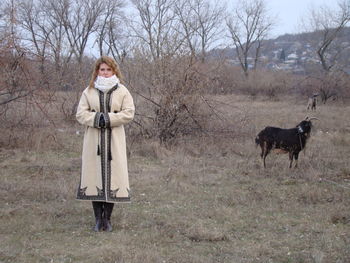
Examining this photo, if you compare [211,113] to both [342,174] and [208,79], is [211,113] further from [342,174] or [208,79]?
[342,174]

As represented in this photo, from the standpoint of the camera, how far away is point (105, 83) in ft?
16.0

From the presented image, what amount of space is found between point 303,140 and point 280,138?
0.44m

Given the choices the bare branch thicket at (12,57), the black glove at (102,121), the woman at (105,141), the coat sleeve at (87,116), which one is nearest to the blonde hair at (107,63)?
the woman at (105,141)

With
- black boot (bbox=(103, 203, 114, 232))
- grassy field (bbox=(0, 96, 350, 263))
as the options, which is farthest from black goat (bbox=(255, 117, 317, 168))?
black boot (bbox=(103, 203, 114, 232))

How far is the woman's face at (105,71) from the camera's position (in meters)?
4.94

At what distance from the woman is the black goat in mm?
4931

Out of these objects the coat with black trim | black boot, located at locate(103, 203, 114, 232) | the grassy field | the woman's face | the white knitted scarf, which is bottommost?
the grassy field

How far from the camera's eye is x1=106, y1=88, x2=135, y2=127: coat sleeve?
4.85 metres

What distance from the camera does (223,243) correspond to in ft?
16.2

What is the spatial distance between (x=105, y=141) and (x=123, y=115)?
35 cm

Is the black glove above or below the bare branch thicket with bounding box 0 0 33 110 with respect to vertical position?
below

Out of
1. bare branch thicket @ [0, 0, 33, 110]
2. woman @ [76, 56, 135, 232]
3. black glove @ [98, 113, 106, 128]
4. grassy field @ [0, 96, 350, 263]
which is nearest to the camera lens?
grassy field @ [0, 96, 350, 263]

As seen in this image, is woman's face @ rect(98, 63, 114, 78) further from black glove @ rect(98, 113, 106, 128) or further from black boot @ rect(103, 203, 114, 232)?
black boot @ rect(103, 203, 114, 232)

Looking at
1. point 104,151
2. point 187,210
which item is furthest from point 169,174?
point 104,151
